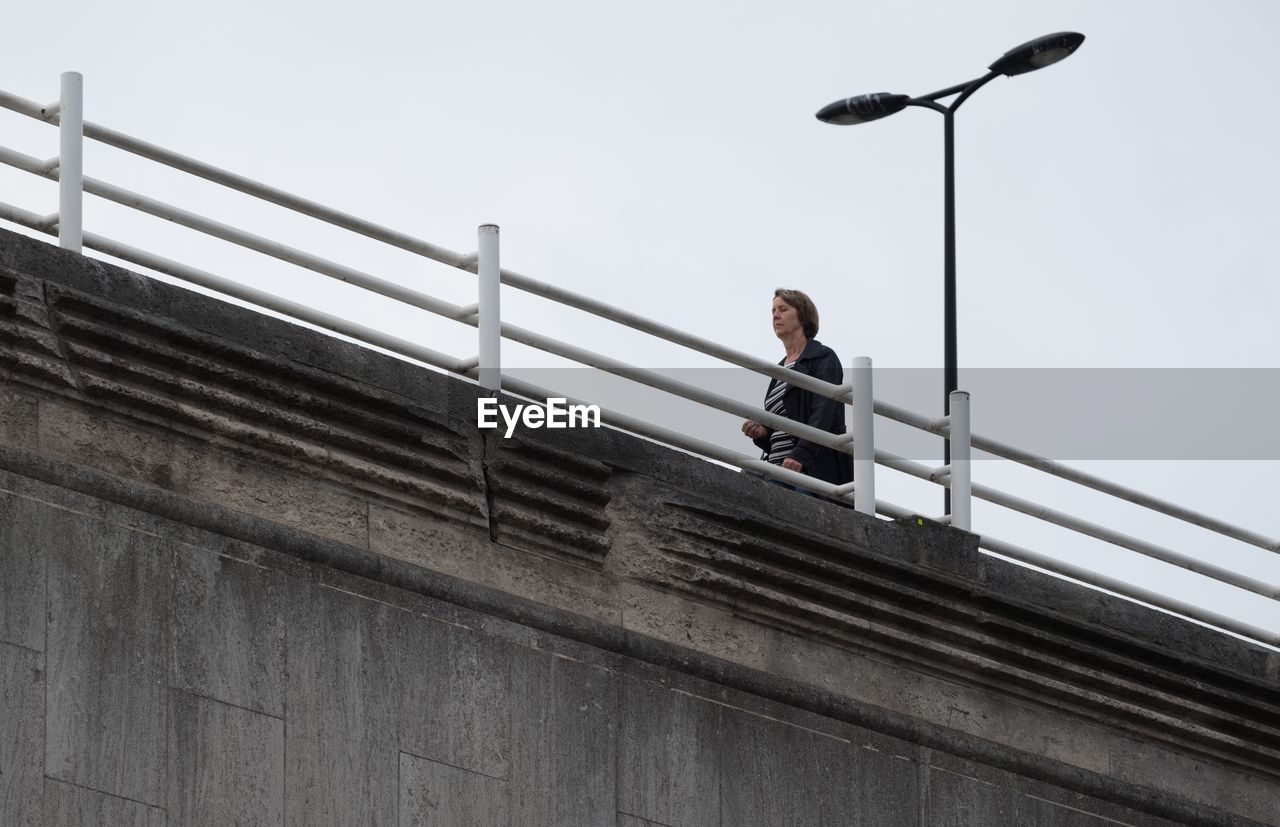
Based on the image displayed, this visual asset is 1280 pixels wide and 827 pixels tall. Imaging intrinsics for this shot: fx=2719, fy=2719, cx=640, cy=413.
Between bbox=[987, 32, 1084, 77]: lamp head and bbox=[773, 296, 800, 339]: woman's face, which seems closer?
bbox=[773, 296, 800, 339]: woman's face

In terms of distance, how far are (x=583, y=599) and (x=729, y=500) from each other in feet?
3.03

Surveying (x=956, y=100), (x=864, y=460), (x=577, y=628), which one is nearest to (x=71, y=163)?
(x=577, y=628)

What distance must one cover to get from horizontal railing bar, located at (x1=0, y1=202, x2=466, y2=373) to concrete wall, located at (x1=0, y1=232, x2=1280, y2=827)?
0.16 metres

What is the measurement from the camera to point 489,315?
36.0 ft

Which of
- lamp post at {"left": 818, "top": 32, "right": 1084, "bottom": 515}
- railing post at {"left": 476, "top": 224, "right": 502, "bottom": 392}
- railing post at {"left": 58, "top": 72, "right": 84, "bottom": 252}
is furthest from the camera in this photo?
lamp post at {"left": 818, "top": 32, "right": 1084, "bottom": 515}

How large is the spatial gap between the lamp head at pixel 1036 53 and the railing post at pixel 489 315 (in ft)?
24.1

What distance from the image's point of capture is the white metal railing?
10.4 m

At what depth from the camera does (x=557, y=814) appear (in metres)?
10.3

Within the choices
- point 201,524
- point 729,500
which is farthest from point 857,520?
point 201,524

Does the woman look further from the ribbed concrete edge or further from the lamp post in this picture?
the lamp post

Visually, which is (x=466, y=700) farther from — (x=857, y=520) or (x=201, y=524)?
(x=857, y=520)

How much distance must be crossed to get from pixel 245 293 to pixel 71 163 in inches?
32.5

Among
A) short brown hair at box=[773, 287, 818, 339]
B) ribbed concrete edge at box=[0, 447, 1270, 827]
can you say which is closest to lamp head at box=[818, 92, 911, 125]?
short brown hair at box=[773, 287, 818, 339]

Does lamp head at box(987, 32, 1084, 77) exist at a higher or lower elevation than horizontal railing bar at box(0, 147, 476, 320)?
higher
